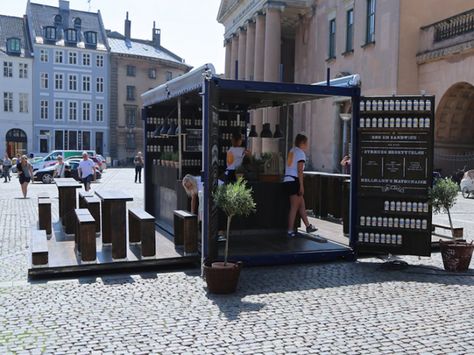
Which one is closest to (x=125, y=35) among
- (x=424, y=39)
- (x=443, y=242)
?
(x=424, y=39)

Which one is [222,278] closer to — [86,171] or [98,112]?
[86,171]

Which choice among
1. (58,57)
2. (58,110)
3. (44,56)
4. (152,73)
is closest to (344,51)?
(152,73)

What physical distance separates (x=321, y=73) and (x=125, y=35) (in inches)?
1669

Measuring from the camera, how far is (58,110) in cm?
6291

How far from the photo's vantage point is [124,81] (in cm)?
6631

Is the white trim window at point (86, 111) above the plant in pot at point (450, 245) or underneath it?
above

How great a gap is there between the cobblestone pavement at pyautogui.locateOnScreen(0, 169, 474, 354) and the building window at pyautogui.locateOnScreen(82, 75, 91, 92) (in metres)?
58.5

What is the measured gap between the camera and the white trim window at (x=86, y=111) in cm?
6431

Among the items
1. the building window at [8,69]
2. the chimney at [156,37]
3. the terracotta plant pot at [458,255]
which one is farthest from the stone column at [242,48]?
the terracotta plant pot at [458,255]

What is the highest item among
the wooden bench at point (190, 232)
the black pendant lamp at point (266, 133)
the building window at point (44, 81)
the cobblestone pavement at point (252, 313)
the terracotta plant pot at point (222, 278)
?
the building window at point (44, 81)

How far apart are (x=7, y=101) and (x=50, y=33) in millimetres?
9139

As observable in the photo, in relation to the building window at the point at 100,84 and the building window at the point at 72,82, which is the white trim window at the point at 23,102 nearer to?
the building window at the point at 72,82

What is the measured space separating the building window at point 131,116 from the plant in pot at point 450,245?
60.6 m

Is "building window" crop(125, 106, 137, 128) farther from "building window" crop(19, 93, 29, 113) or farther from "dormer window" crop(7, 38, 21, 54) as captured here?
"dormer window" crop(7, 38, 21, 54)
